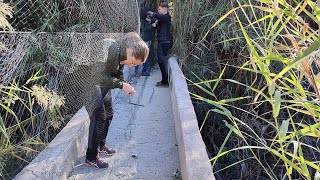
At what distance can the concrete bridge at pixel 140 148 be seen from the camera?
101 inches

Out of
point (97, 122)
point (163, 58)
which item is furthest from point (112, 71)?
point (163, 58)

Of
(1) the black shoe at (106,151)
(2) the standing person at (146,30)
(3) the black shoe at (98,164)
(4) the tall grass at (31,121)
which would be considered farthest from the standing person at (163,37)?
(3) the black shoe at (98,164)

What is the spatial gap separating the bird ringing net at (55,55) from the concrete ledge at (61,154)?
0.26 meters

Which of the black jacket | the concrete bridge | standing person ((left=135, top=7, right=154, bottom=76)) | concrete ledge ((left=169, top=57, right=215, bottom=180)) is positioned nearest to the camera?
concrete ledge ((left=169, top=57, right=215, bottom=180))

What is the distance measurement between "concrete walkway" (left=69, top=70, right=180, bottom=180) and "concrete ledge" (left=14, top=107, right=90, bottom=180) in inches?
5.7

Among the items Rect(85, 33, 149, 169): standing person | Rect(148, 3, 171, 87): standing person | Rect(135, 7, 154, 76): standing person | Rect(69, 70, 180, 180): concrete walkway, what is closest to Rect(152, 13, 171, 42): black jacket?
Rect(148, 3, 171, 87): standing person

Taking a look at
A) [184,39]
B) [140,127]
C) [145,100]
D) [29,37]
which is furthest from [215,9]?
[29,37]

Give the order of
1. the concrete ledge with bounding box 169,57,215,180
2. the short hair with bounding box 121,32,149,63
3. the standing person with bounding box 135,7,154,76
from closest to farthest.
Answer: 1. the concrete ledge with bounding box 169,57,215,180
2. the short hair with bounding box 121,32,149,63
3. the standing person with bounding box 135,7,154,76

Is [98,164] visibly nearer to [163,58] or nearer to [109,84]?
[109,84]

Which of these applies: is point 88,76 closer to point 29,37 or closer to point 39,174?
point 29,37

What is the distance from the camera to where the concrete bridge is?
8.44 ft

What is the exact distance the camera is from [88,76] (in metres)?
4.21

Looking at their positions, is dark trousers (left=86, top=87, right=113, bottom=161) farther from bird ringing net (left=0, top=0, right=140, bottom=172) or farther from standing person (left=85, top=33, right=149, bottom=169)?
bird ringing net (left=0, top=0, right=140, bottom=172)

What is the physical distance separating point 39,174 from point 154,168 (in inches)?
45.3
